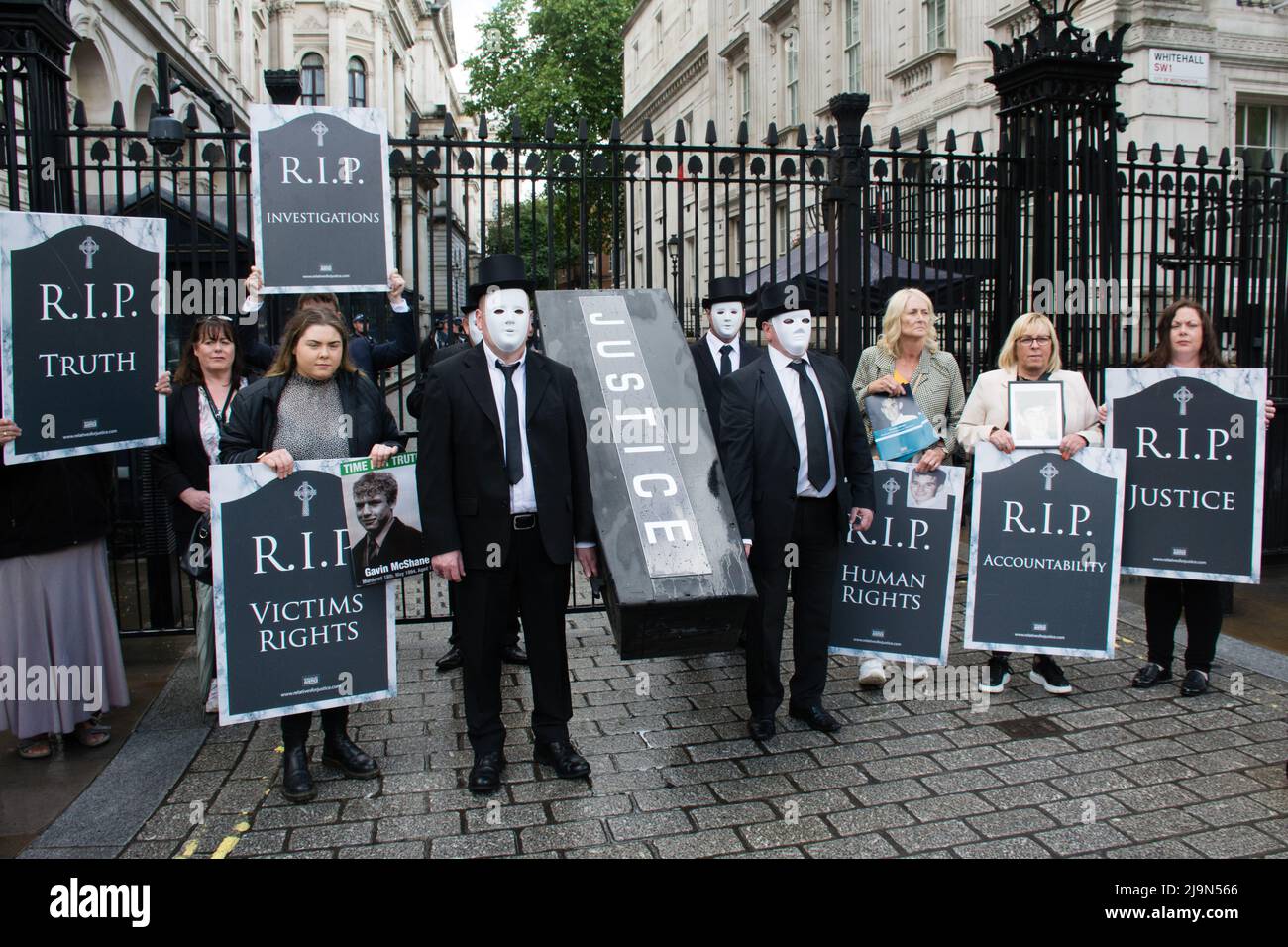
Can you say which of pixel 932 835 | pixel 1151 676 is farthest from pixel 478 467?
pixel 1151 676

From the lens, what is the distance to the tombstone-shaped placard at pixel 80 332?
4.61m

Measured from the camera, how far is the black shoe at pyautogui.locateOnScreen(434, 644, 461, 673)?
19.6 feet

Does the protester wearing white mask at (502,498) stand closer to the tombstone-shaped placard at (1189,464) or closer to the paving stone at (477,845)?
the paving stone at (477,845)

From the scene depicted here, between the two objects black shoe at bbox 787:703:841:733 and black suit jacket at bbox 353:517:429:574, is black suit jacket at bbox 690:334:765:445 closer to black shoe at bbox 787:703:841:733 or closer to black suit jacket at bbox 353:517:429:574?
black shoe at bbox 787:703:841:733

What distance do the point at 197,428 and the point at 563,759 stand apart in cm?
253

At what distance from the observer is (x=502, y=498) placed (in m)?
4.38

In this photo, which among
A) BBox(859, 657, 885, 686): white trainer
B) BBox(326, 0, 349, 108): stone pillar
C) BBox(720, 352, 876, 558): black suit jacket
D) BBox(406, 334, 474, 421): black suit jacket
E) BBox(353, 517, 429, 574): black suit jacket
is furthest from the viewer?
BBox(326, 0, 349, 108): stone pillar

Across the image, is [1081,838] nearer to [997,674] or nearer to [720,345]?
[997,674]

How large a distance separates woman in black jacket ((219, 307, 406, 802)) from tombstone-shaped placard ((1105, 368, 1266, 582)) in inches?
160

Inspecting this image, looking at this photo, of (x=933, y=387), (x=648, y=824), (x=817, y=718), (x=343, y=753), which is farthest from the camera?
(x=933, y=387)

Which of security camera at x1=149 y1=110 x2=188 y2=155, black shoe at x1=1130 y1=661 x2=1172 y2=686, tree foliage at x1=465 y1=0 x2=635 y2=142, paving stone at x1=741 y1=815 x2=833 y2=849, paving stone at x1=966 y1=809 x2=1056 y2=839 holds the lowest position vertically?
paving stone at x1=741 y1=815 x2=833 y2=849

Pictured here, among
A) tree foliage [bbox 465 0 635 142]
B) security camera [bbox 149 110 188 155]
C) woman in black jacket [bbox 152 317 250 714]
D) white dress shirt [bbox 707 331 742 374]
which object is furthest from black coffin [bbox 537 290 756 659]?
tree foliage [bbox 465 0 635 142]

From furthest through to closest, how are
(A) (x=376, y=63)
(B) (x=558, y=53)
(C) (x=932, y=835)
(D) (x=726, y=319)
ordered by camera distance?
(A) (x=376, y=63), (B) (x=558, y=53), (D) (x=726, y=319), (C) (x=932, y=835)
